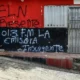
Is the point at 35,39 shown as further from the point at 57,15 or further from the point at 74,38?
the point at 74,38

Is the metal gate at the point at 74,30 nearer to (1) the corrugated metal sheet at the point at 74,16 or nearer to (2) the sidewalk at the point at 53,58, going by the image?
(1) the corrugated metal sheet at the point at 74,16

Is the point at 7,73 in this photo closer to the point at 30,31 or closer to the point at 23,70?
the point at 23,70

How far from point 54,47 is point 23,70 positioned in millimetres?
3253

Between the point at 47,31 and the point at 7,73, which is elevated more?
the point at 47,31

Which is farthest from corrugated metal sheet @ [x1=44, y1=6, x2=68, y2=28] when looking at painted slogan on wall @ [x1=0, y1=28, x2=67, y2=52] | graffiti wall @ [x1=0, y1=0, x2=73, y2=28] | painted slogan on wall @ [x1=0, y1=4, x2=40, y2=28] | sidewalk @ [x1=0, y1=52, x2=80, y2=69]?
sidewalk @ [x1=0, y1=52, x2=80, y2=69]

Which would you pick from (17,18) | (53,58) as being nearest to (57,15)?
(17,18)

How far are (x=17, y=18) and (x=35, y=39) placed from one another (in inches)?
50.3

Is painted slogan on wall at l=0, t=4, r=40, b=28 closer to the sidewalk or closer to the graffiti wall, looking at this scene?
the graffiti wall

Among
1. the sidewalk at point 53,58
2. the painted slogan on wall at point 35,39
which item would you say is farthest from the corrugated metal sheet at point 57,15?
the sidewalk at point 53,58

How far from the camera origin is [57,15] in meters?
16.1

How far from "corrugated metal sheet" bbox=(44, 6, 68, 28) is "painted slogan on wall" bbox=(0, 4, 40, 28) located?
569 millimetres

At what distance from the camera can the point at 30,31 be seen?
16.2 m

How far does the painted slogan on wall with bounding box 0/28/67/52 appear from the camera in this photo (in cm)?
1623

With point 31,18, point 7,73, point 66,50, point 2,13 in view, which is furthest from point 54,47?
point 7,73
